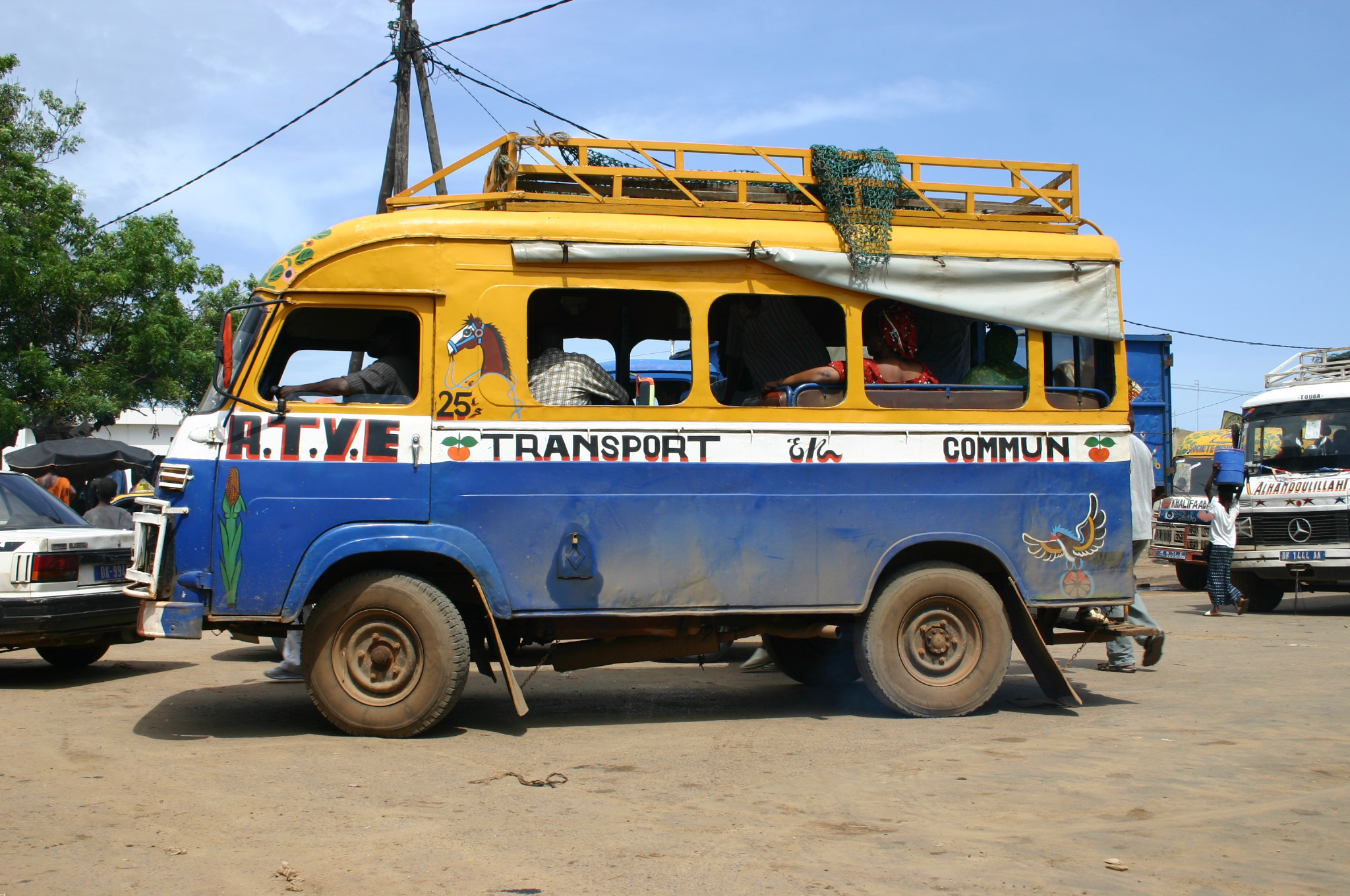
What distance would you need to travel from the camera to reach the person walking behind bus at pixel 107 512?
10391mm

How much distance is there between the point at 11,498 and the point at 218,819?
5280mm

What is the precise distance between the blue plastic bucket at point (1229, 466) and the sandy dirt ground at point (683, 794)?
18.6ft

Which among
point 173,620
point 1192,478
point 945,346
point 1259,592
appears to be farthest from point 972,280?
point 1192,478

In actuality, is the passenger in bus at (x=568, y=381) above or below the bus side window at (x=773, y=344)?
below

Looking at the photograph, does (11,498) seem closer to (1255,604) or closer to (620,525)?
(620,525)

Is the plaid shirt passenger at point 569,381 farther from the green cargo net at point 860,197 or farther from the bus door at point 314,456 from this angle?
the green cargo net at point 860,197

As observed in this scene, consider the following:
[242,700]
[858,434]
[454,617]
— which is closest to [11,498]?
[242,700]

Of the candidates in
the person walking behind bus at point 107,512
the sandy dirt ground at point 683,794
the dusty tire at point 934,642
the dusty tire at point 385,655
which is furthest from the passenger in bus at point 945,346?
the person walking behind bus at point 107,512

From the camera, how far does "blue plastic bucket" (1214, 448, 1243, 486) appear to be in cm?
1306

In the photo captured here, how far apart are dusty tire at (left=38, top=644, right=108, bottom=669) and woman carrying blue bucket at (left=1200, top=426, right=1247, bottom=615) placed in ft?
40.9

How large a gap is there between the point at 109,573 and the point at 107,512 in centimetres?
279

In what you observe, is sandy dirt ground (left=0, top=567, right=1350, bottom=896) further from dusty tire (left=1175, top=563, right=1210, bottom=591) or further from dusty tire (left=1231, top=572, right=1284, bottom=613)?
dusty tire (left=1175, top=563, right=1210, bottom=591)

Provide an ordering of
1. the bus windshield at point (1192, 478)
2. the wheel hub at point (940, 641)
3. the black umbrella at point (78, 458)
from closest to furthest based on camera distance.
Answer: the wheel hub at point (940, 641) < the black umbrella at point (78, 458) < the bus windshield at point (1192, 478)

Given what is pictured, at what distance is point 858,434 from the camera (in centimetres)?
647
